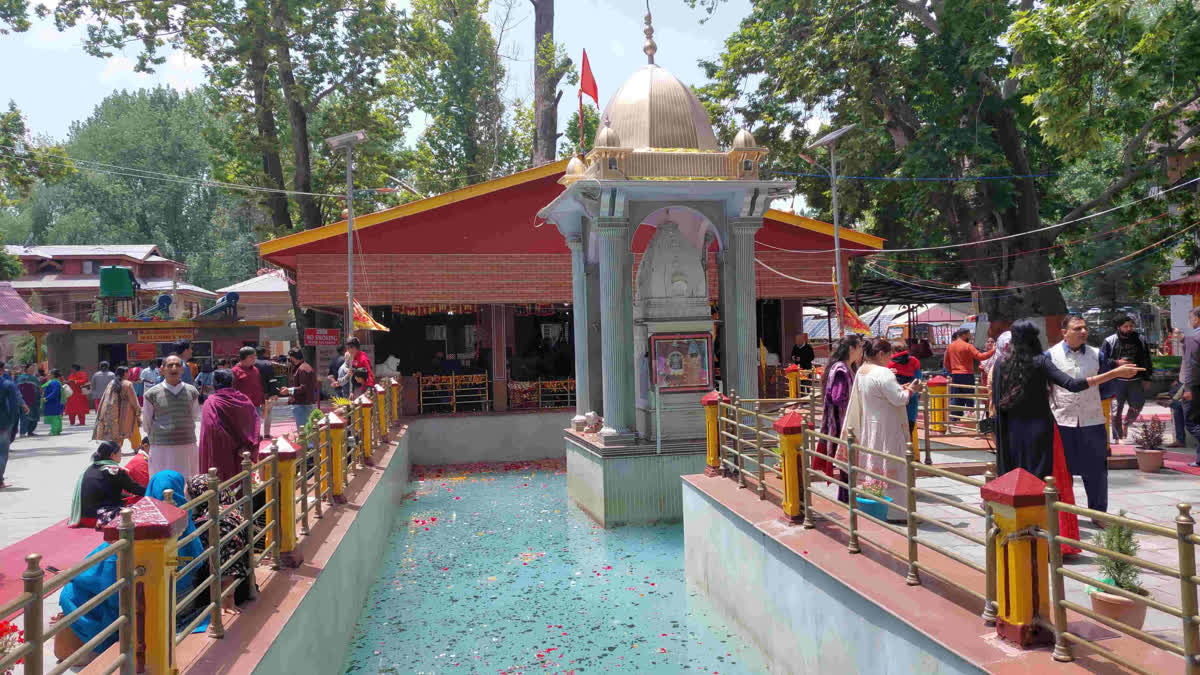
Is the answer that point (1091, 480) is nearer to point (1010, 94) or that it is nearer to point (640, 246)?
point (640, 246)

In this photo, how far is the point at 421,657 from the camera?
6707 millimetres

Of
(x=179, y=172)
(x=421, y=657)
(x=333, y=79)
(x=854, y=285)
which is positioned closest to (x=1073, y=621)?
(x=421, y=657)

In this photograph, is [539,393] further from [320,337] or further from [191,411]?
[191,411]

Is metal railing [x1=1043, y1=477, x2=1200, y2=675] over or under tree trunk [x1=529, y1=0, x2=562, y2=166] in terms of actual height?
under

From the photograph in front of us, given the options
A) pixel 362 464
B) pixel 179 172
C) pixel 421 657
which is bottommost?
pixel 421 657

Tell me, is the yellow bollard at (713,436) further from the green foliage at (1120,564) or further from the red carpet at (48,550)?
the red carpet at (48,550)

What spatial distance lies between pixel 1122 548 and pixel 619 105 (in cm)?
990

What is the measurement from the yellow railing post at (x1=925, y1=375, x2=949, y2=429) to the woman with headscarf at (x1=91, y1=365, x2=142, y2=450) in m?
12.5

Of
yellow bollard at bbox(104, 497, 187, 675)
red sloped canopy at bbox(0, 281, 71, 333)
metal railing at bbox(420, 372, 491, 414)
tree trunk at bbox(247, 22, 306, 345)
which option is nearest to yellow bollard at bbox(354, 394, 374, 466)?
metal railing at bbox(420, 372, 491, 414)

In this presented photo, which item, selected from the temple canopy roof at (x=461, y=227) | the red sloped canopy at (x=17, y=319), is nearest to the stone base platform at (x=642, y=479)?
the temple canopy roof at (x=461, y=227)

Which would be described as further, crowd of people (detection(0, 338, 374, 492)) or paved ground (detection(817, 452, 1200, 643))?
crowd of people (detection(0, 338, 374, 492))

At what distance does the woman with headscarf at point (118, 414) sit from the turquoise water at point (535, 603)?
4.95 meters

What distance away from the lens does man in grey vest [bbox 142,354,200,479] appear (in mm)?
7930

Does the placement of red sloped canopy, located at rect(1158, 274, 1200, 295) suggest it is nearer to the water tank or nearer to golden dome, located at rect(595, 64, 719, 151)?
golden dome, located at rect(595, 64, 719, 151)
